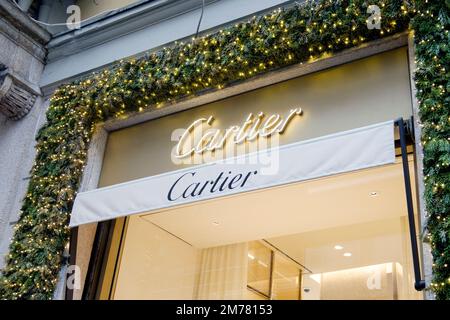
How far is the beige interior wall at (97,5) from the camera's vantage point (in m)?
8.04

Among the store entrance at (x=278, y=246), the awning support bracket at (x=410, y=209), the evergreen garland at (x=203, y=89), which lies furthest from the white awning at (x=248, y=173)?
the store entrance at (x=278, y=246)

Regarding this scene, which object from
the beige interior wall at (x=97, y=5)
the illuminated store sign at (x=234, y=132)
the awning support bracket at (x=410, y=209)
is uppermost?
the beige interior wall at (x=97, y=5)

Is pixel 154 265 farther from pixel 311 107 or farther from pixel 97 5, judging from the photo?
pixel 97 5

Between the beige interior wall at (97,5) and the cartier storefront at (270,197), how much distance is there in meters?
2.06

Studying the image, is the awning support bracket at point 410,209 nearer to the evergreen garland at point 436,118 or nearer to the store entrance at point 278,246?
the evergreen garland at point 436,118

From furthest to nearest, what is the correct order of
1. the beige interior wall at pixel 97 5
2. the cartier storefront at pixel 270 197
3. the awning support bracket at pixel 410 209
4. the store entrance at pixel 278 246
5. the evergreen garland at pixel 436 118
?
the beige interior wall at pixel 97 5 < the store entrance at pixel 278 246 < the cartier storefront at pixel 270 197 < the awning support bracket at pixel 410 209 < the evergreen garland at pixel 436 118

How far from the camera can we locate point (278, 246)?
8.10m

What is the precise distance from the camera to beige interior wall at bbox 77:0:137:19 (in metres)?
8.04

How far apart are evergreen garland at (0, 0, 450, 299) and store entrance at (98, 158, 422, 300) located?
847mm

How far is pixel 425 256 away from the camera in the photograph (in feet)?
14.1

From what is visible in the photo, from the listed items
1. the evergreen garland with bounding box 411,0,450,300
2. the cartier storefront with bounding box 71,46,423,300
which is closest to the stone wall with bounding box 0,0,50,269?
the cartier storefront with bounding box 71,46,423,300
